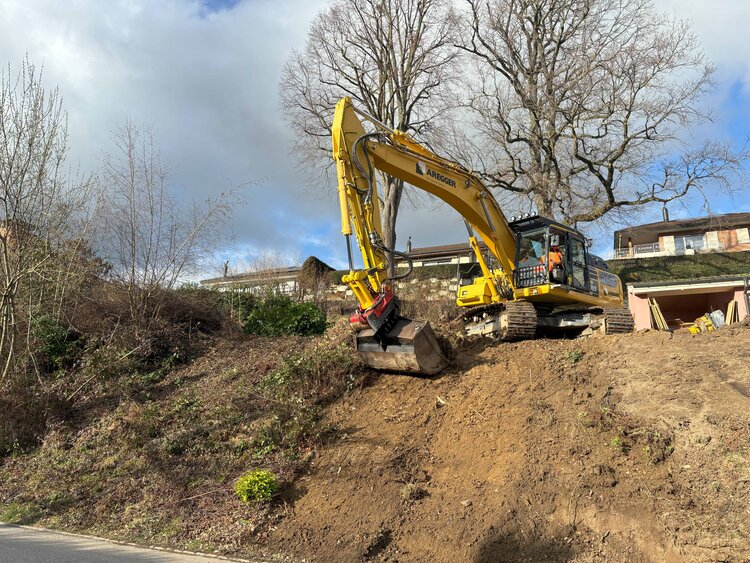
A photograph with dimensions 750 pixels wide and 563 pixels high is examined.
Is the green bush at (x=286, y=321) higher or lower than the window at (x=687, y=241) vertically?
lower

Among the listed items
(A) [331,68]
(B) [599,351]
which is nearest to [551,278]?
(B) [599,351]

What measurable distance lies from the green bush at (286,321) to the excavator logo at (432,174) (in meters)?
5.90

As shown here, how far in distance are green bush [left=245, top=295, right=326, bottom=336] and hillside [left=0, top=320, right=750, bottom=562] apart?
4.56 meters

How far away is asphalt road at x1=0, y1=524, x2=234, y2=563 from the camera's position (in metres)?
5.22

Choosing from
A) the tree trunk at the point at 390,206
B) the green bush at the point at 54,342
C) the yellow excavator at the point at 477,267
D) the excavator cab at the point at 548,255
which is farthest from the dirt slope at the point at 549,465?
the tree trunk at the point at 390,206

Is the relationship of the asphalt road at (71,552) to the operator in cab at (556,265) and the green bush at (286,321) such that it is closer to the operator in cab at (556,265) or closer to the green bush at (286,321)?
the operator in cab at (556,265)

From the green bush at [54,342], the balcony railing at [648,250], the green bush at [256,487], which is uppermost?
the balcony railing at [648,250]

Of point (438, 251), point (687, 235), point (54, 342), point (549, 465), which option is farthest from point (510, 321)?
point (687, 235)

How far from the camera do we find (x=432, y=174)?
1024 centimetres

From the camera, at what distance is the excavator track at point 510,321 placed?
10273 mm

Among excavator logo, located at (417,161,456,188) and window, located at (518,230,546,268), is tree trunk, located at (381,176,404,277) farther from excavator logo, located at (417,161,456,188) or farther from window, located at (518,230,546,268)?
excavator logo, located at (417,161,456,188)

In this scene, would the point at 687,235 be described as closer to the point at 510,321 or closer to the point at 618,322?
the point at 618,322

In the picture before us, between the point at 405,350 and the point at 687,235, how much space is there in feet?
133

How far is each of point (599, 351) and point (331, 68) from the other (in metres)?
19.6
